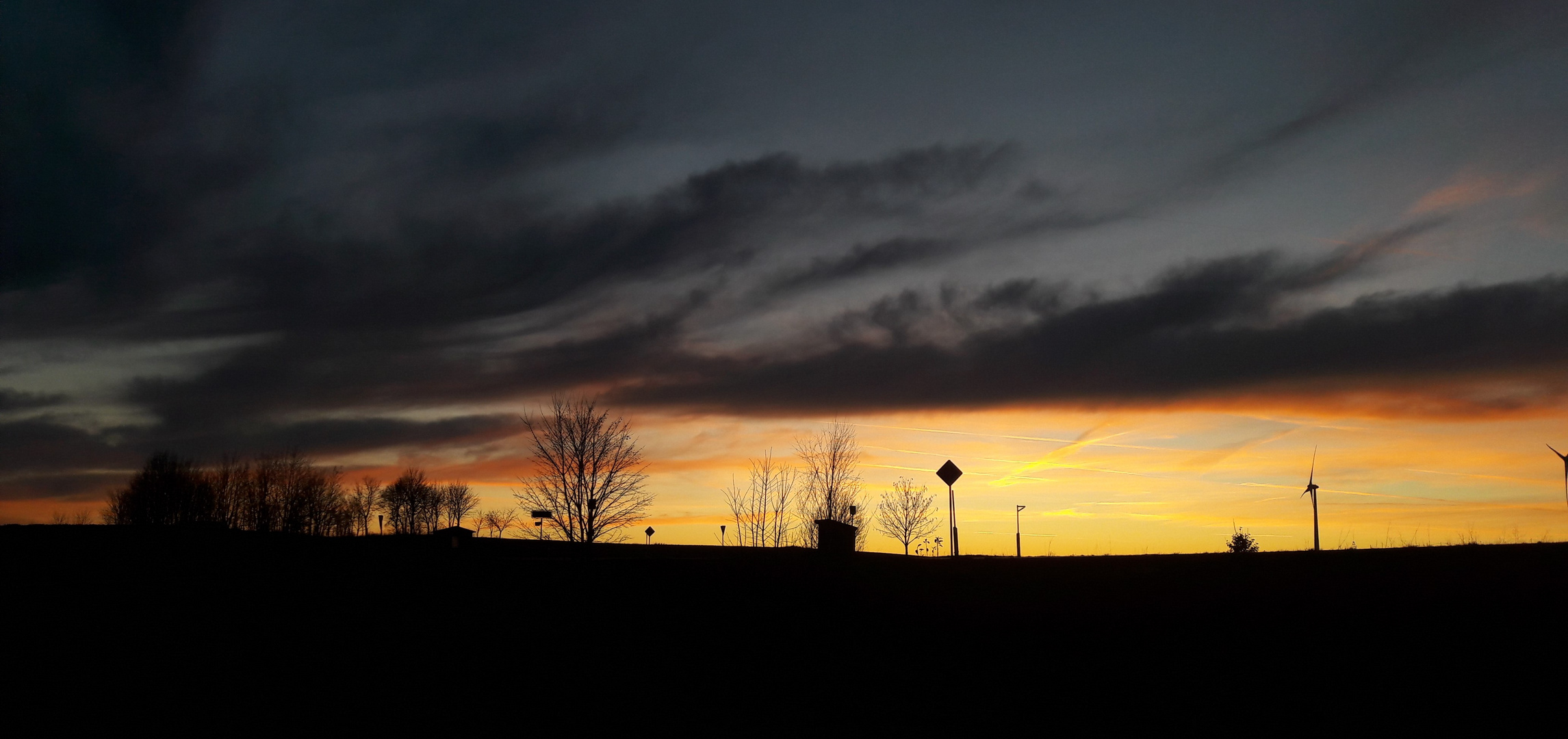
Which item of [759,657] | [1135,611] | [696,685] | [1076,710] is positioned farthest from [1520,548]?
[696,685]

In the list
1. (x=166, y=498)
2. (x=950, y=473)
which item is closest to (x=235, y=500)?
(x=166, y=498)

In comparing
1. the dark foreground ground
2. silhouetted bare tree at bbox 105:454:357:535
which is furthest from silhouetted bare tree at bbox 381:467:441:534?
the dark foreground ground

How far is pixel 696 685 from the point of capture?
16781mm

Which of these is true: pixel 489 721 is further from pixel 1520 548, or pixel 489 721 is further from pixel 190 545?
pixel 190 545

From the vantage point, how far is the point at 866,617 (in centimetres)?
2180

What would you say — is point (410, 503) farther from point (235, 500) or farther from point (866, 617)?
point (866, 617)

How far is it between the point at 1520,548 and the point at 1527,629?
1086cm

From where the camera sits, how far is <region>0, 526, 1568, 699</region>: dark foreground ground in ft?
56.1

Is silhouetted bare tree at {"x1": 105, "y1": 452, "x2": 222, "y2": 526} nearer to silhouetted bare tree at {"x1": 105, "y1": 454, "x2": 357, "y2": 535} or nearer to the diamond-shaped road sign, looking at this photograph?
silhouetted bare tree at {"x1": 105, "y1": 454, "x2": 357, "y2": 535}

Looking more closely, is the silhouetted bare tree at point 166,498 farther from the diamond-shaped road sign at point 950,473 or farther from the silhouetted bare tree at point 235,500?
the diamond-shaped road sign at point 950,473

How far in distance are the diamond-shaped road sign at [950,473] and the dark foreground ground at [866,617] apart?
822cm

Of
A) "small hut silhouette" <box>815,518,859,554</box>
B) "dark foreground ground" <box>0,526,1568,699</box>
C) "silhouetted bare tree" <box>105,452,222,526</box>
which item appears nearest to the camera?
"dark foreground ground" <box>0,526,1568,699</box>

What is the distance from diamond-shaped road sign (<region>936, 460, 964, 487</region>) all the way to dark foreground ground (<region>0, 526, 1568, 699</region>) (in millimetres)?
8221

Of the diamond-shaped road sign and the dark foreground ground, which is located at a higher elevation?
the diamond-shaped road sign
